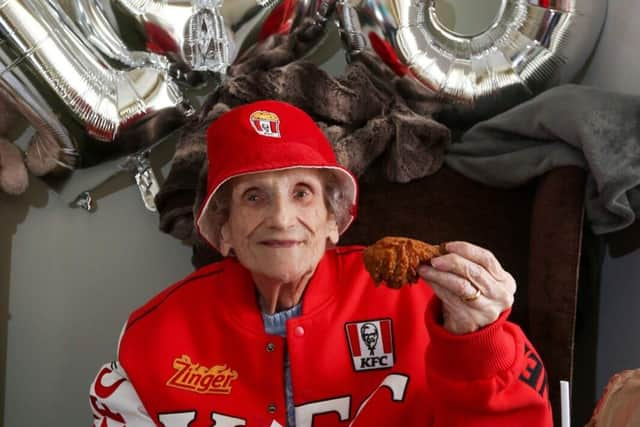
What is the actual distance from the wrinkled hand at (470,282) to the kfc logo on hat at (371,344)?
0.90 ft

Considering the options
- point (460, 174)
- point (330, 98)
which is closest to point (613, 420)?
point (460, 174)

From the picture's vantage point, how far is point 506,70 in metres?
1.47

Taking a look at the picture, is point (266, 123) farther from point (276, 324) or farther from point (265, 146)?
point (276, 324)

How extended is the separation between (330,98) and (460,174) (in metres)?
0.32

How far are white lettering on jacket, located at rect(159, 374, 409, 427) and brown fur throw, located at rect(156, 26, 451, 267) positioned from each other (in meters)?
0.42

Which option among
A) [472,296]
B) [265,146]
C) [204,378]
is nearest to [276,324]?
[204,378]

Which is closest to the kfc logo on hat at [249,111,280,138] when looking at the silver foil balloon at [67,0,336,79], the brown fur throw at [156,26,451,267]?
the brown fur throw at [156,26,451,267]

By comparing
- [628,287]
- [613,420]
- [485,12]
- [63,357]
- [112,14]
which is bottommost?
[63,357]

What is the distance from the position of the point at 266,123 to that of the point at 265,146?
61 millimetres

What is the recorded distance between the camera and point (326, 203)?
45.7 inches

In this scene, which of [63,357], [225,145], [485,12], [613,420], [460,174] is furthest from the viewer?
[63,357]

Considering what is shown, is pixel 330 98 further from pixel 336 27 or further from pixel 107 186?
pixel 107 186

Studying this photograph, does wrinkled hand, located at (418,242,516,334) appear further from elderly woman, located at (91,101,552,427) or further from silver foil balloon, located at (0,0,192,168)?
silver foil balloon, located at (0,0,192,168)

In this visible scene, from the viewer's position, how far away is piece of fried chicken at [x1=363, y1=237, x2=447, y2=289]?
85 cm
